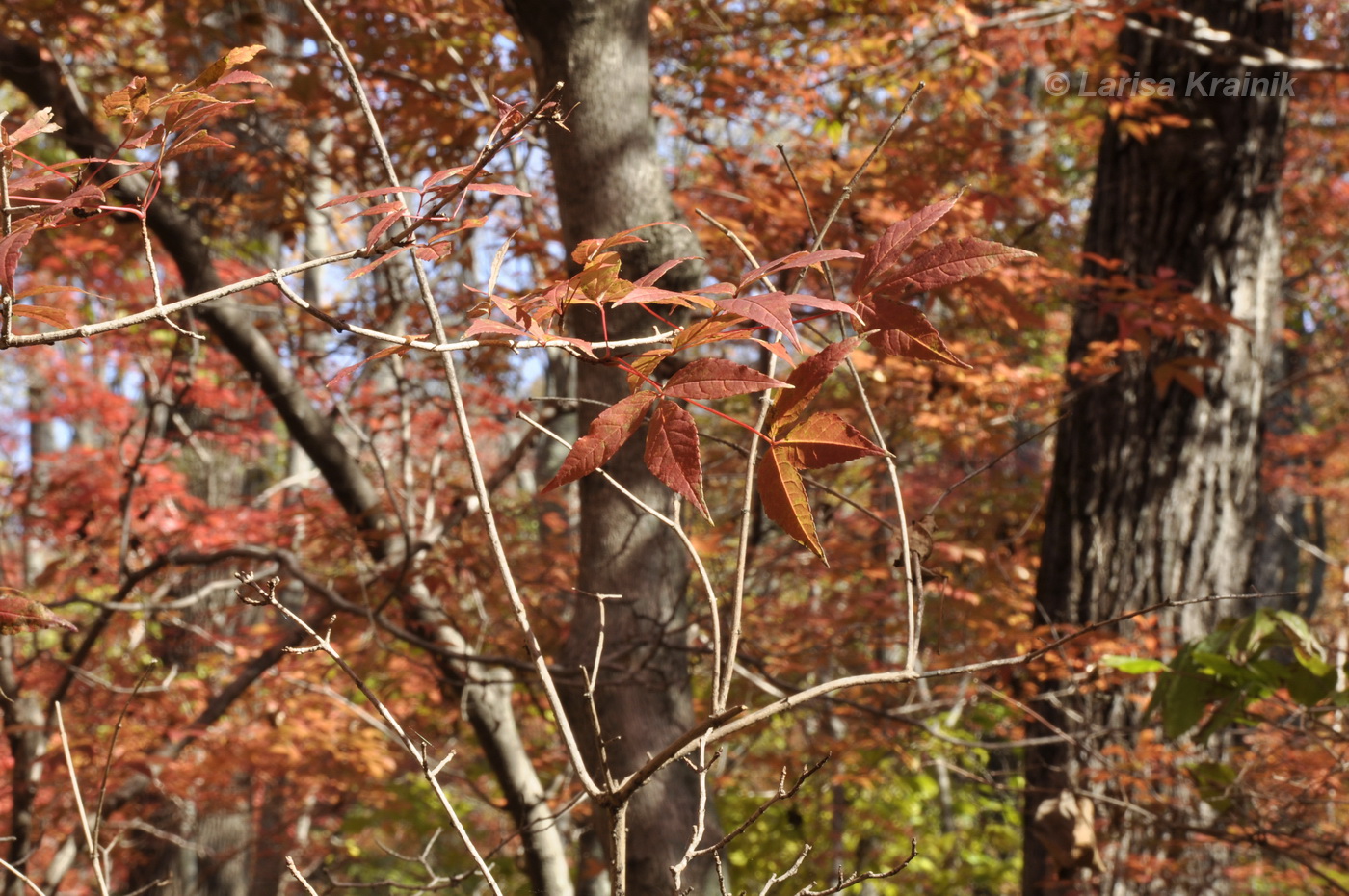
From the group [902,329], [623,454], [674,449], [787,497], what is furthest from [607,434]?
[623,454]

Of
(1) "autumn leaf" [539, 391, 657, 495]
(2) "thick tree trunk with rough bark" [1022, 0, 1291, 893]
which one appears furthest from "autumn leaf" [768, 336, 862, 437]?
(2) "thick tree trunk with rough bark" [1022, 0, 1291, 893]

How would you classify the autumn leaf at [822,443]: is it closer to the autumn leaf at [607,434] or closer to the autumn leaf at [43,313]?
the autumn leaf at [607,434]

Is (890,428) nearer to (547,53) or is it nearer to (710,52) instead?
(710,52)

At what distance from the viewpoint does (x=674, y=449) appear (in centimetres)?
79

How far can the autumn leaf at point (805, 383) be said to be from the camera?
76 centimetres

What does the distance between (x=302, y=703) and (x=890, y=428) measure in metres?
3.24

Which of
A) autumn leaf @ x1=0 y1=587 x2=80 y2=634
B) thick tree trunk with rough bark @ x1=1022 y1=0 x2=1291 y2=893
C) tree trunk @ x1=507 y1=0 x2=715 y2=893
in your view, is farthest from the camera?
thick tree trunk with rough bark @ x1=1022 y1=0 x2=1291 y2=893

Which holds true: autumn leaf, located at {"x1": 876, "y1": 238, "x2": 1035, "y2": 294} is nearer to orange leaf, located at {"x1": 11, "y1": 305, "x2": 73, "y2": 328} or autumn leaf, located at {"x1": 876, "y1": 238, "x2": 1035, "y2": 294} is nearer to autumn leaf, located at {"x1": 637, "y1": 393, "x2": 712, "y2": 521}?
autumn leaf, located at {"x1": 637, "y1": 393, "x2": 712, "y2": 521}

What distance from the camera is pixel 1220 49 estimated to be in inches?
121

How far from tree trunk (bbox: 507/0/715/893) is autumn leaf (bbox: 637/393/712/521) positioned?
1.13 m

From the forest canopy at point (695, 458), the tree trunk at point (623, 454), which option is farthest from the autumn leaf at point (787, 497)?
the tree trunk at point (623, 454)

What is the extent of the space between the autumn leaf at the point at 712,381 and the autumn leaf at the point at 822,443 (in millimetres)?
62

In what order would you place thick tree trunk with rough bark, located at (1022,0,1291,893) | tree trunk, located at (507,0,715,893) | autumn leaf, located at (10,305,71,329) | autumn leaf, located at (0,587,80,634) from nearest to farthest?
autumn leaf, located at (10,305,71,329), autumn leaf, located at (0,587,80,634), tree trunk, located at (507,0,715,893), thick tree trunk with rough bark, located at (1022,0,1291,893)

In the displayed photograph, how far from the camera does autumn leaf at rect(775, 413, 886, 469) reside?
78 centimetres
